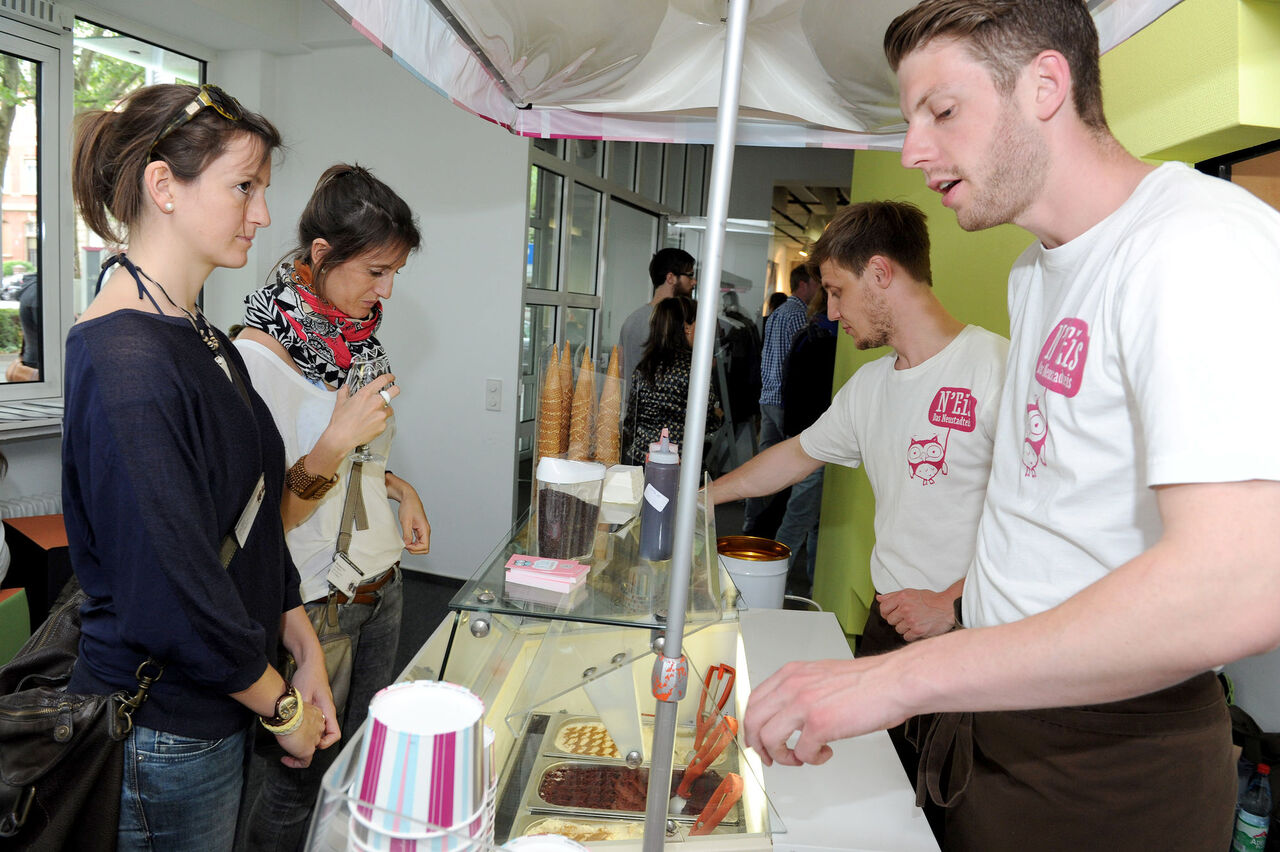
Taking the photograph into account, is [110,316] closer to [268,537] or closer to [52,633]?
[268,537]

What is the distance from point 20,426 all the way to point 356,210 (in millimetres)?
2646

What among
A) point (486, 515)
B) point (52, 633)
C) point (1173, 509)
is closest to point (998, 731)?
point (1173, 509)

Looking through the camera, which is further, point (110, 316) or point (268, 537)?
point (268, 537)

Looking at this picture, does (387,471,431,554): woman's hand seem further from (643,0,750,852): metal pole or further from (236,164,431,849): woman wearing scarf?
(643,0,750,852): metal pole

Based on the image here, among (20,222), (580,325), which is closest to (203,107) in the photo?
(20,222)

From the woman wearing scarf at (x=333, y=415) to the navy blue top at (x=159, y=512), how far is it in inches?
18.6

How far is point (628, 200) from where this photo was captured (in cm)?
617

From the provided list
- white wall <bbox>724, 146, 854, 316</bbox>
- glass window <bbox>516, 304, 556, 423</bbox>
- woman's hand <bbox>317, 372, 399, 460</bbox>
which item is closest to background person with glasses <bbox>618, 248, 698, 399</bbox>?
glass window <bbox>516, 304, 556, 423</bbox>

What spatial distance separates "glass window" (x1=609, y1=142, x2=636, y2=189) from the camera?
5777 millimetres

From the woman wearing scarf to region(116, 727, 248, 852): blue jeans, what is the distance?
0.55 m

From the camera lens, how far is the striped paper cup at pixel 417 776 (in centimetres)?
58

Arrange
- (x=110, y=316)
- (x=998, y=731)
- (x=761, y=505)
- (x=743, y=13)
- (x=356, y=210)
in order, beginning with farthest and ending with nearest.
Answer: (x=761, y=505)
(x=356, y=210)
(x=998, y=731)
(x=110, y=316)
(x=743, y=13)

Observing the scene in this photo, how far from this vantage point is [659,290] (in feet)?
13.9

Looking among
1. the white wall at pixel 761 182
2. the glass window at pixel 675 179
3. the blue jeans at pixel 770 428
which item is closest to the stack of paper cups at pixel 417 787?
the blue jeans at pixel 770 428
